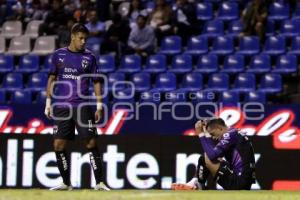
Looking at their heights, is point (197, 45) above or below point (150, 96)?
above

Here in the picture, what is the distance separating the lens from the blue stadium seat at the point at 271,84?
15980mm

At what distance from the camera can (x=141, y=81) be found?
1683cm

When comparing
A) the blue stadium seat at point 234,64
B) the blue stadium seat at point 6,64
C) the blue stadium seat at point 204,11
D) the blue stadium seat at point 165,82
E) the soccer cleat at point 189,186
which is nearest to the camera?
the soccer cleat at point 189,186

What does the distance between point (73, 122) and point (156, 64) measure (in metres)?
7.02

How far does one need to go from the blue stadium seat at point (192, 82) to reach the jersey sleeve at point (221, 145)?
5498 millimetres

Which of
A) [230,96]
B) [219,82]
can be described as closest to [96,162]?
[230,96]

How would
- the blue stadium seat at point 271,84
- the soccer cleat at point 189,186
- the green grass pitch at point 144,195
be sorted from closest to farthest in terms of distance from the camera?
the green grass pitch at point 144,195 → the soccer cleat at point 189,186 → the blue stadium seat at point 271,84

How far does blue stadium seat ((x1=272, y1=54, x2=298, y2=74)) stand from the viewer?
53.5ft

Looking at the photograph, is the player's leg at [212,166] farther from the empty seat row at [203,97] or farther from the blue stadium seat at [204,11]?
the blue stadium seat at [204,11]

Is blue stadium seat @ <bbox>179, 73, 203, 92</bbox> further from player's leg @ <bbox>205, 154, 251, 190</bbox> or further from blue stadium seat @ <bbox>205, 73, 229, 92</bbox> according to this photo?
player's leg @ <bbox>205, 154, 251, 190</bbox>

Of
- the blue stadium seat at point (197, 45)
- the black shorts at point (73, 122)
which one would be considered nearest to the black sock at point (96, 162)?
the black shorts at point (73, 122)

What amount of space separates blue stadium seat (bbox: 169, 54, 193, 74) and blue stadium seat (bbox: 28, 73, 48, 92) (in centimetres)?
257

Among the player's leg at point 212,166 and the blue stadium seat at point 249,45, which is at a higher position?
the blue stadium seat at point 249,45

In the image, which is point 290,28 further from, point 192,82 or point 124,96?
point 124,96
